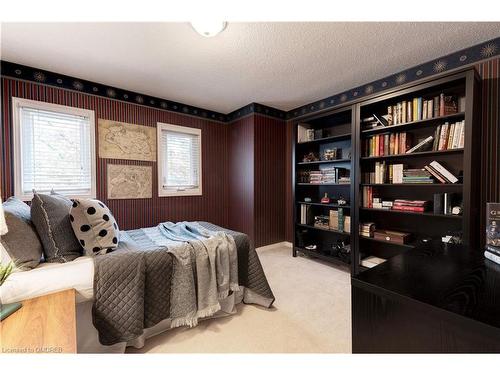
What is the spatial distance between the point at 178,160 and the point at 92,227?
2.03m

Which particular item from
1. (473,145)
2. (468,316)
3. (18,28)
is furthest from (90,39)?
(473,145)

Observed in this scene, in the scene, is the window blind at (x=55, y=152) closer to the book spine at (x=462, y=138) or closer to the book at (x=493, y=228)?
the book at (x=493, y=228)

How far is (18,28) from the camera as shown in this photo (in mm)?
1699

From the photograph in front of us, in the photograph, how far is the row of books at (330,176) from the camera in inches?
112

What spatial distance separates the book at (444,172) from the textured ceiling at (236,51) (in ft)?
3.50

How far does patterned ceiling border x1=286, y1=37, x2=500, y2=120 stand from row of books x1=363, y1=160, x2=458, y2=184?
3.03 ft

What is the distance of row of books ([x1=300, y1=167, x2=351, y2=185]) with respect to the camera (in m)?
2.85

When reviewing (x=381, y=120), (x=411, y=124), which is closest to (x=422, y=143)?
(x=411, y=124)

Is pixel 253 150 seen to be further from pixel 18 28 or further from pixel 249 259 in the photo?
pixel 18 28

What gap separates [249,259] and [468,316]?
153 centimetres

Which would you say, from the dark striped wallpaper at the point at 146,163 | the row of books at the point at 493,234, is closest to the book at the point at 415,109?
the row of books at the point at 493,234

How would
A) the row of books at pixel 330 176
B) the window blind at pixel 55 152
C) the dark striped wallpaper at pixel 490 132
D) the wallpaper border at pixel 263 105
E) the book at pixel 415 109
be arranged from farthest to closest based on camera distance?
1. the row of books at pixel 330 176
2. the window blind at pixel 55 152
3. the book at pixel 415 109
4. the wallpaper border at pixel 263 105
5. the dark striped wallpaper at pixel 490 132

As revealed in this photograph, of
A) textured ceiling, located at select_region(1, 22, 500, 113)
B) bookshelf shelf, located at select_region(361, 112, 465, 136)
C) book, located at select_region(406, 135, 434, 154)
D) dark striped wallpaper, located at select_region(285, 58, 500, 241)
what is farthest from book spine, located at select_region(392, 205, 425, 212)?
textured ceiling, located at select_region(1, 22, 500, 113)

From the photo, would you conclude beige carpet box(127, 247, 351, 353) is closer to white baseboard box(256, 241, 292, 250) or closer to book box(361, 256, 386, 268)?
book box(361, 256, 386, 268)
